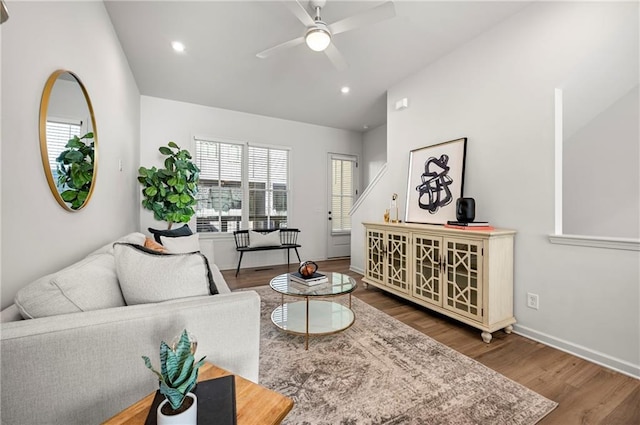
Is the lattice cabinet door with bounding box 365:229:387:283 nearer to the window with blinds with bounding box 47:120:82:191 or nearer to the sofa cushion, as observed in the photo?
the sofa cushion

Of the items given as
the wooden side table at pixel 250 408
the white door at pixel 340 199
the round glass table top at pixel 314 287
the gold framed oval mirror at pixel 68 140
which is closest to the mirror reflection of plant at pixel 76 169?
the gold framed oval mirror at pixel 68 140

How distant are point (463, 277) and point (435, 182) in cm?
115

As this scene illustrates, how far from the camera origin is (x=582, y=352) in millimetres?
1979

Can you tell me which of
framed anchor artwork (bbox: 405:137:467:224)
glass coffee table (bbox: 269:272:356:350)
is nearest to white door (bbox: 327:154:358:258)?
framed anchor artwork (bbox: 405:137:467:224)

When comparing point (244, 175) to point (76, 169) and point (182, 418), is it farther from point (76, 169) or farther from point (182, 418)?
point (182, 418)

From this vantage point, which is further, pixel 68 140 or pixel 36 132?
pixel 68 140

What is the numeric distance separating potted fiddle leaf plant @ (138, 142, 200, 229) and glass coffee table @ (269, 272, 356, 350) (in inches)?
88.1

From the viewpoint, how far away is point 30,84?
1.23 m

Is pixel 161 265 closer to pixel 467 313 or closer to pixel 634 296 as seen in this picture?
pixel 467 313

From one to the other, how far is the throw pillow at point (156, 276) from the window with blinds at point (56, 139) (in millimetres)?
629

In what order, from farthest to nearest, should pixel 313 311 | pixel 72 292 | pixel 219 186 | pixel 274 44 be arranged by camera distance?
pixel 219 186 → pixel 274 44 → pixel 313 311 → pixel 72 292

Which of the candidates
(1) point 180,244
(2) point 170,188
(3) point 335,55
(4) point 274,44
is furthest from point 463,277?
(2) point 170,188

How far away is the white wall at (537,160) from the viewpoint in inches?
73.4

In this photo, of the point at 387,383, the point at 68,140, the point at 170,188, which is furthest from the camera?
the point at 170,188
